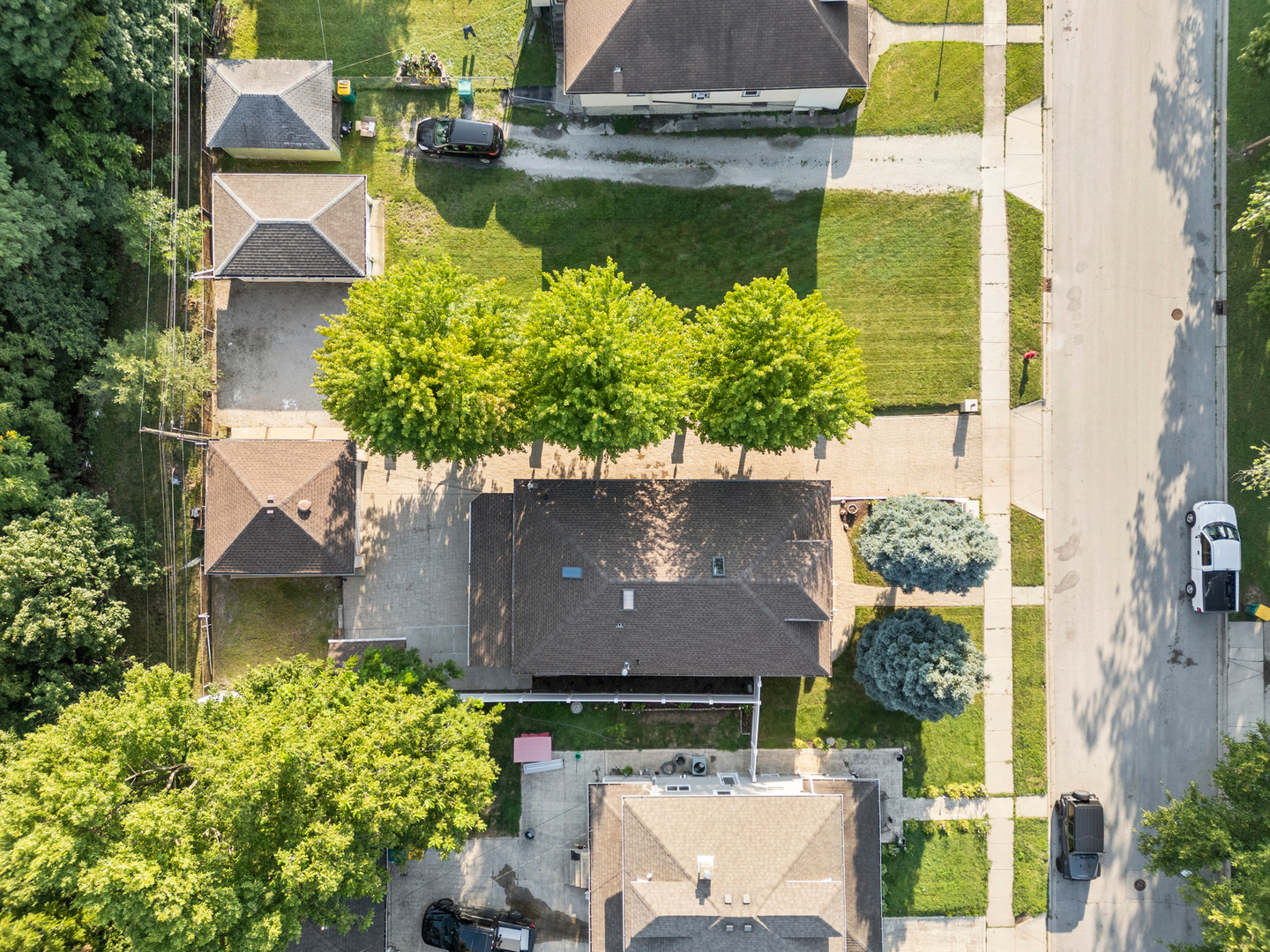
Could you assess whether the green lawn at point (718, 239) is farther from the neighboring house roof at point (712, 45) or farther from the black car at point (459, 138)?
the neighboring house roof at point (712, 45)

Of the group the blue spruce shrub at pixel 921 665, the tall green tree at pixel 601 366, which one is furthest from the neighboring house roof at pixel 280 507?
the blue spruce shrub at pixel 921 665

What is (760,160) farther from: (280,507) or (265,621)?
(265,621)

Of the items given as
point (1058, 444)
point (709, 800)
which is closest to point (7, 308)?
point (709, 800)

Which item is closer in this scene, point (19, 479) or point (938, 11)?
point (19, 479)

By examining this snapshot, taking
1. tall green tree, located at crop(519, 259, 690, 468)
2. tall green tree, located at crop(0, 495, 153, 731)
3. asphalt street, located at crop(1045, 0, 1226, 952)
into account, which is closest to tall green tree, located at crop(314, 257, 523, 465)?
tall green tree, located at crop(519, 259, 690, 468)

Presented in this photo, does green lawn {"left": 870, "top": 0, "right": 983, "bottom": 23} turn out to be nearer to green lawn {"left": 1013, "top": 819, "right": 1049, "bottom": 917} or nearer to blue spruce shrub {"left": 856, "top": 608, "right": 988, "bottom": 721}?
blue spruce shrub {"left": 856, "top": 608, "right": 988, "bottom": 721}

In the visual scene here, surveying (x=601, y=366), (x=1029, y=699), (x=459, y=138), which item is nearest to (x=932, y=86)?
(x=459, y=138)
